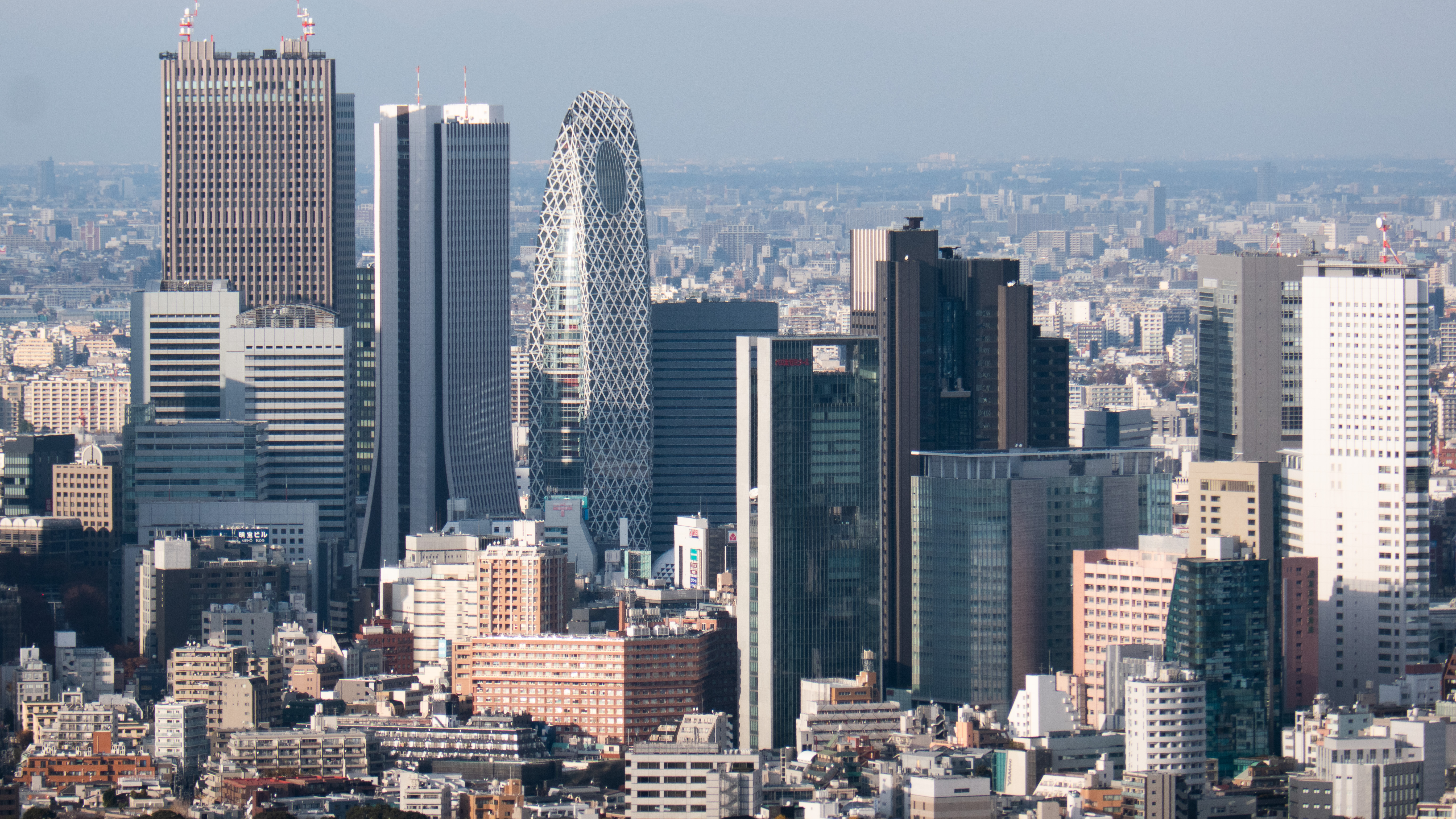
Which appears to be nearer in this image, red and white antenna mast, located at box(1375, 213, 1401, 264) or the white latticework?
red and white antenna mast, located at box(1375, 213, 1401, 264)

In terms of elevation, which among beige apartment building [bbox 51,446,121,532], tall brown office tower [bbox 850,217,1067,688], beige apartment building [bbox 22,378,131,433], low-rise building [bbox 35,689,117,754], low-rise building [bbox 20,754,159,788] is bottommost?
low-rise building [bbox 20,754,159,788]

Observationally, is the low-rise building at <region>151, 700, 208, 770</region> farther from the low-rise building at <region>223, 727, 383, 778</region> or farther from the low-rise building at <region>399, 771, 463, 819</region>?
the low-rise building at <region>399, 771, 463, 819</region>

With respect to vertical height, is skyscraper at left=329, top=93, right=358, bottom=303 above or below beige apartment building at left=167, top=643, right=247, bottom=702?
above

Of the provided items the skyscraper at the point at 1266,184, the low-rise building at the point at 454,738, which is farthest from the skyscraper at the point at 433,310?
the skyscraper at the point at 1266,184

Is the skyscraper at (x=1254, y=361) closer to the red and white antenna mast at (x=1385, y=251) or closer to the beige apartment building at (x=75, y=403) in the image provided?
the red and white antenna mast at (x=1385, y=251)

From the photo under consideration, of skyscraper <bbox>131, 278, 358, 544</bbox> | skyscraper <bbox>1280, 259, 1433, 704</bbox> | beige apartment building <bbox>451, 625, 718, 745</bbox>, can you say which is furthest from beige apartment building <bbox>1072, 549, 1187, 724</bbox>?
skyscraper <bbox>131, 278, 358, 544</bbox>

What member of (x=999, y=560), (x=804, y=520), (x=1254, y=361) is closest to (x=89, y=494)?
(x=804, y=520)

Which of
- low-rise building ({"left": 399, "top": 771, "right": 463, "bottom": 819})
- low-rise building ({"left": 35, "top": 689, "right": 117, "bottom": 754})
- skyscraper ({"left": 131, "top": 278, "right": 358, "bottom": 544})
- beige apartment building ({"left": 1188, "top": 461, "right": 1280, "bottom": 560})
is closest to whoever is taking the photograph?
low-rise building ({"left": 399, "top": 771, "right": 463, "bottom": 819})

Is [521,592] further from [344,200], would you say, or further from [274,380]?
[344,200]
